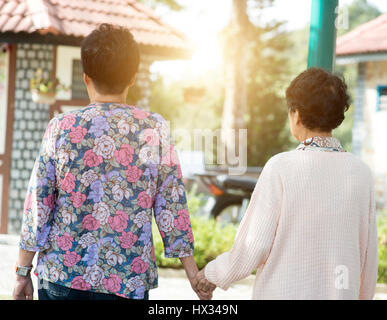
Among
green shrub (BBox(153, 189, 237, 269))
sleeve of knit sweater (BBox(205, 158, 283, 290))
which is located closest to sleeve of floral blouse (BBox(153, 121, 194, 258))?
sleeve of knit sweater (BBox(205, 158, 283, 290))

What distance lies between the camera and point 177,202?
9.65ft

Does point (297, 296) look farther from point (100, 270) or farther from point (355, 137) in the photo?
point (355, 137)

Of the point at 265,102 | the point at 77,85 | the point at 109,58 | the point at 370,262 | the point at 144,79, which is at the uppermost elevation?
the point at 265,102

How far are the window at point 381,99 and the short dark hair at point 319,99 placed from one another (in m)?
14.0

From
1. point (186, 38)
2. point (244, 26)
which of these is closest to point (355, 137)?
point (244, 26)

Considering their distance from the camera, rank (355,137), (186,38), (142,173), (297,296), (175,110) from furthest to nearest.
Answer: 1. (175,110)
2. (355,137)
3. (186,38)
4. (142,173)
5. (297,296)

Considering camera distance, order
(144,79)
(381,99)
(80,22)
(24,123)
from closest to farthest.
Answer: (80,22) < (24,123) < (144,79) < (381,99)

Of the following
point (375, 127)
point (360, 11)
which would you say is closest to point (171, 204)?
point (375, 127)

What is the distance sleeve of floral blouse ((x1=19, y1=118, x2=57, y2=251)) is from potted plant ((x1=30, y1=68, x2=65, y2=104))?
7760mm

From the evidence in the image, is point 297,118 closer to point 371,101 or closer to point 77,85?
point 77,85

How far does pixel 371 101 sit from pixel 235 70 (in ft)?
11.8

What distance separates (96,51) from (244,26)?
1441 cm

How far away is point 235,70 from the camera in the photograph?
56.8 ft

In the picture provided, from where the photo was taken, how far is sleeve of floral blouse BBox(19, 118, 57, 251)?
9.05ft
